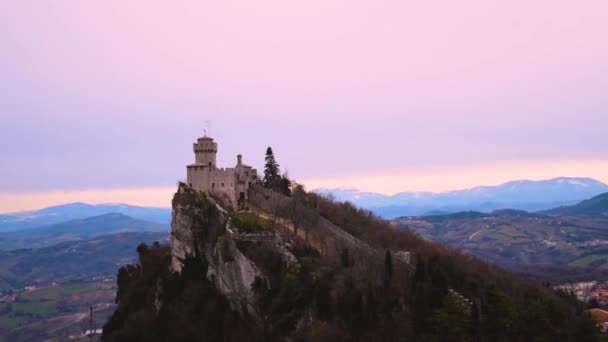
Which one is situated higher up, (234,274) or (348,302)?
(234,274)

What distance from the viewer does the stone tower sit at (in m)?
89.0

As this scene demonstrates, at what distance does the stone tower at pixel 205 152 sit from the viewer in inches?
3504

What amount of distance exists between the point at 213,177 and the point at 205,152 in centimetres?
405

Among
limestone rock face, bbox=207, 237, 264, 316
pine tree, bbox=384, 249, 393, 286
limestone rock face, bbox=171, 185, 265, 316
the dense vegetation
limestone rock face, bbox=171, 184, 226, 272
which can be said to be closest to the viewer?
the dense vegetation

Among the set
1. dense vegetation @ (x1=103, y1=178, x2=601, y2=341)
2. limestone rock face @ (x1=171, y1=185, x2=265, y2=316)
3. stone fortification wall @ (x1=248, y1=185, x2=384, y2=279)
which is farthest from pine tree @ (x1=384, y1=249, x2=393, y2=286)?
limestone rock face @ (x1=171, y1=185, x2=265, y2=316)

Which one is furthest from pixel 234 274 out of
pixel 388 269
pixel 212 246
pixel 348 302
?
pixel 388 269

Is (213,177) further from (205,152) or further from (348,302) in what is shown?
(348,302)

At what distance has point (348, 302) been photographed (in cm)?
6488

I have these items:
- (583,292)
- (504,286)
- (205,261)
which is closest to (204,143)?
(205,261)

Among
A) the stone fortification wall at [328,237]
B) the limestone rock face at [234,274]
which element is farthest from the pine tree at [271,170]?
the limestone rock face at [234,274]

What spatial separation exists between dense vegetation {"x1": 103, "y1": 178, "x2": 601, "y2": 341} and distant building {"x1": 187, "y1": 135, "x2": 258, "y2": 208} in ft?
17.8

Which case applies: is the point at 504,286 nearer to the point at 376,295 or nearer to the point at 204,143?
the point at 376,295

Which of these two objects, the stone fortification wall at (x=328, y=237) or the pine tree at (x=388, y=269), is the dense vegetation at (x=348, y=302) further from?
the stone fortification wall at (x=328, y=237)

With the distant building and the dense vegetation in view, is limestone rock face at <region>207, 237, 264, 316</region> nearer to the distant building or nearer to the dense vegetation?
the dense vegetation
